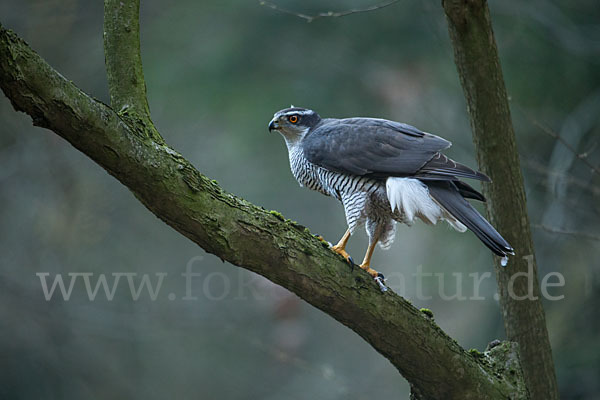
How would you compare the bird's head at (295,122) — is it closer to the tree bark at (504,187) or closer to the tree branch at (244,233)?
the tree bark at (504,187)

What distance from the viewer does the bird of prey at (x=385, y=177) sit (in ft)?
11.7

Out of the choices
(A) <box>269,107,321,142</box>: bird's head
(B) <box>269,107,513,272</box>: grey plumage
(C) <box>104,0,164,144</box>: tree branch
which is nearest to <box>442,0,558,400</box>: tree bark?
(B) <box>269,107,513,272</box>: grey plumage

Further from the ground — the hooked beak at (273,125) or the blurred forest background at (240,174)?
the blurred forest background at (240,174)

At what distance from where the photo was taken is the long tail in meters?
3.23

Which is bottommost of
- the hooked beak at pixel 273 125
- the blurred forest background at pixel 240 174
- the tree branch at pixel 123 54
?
the tree branch at pixel 123 54

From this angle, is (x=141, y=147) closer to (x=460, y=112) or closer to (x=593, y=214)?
(x=593, y=214)

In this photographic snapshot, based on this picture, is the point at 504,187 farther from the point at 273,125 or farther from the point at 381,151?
the point at 273,125

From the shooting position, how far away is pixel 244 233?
284 cm

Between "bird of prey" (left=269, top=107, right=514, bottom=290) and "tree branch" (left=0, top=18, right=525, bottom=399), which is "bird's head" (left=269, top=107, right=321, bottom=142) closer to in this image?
"bird of prey" (left=269, top=107, right=514, bottom=290)

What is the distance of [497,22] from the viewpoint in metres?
7.24

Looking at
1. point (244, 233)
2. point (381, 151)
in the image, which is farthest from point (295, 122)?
point (244, 233)

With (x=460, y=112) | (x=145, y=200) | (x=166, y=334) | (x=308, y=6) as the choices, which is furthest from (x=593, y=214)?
(x=166, y=334)

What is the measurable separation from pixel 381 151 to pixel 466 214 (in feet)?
2.34

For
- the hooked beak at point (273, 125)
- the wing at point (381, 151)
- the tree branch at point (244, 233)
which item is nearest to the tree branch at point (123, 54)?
the tree branch at point (244, 233)
